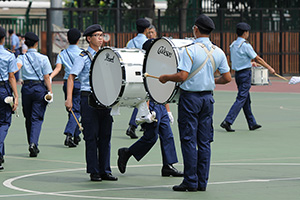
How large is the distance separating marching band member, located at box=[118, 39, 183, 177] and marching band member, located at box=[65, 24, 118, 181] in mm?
293

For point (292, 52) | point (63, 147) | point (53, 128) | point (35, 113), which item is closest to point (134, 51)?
point (35, 113)

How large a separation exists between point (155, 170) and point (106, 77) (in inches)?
63.5

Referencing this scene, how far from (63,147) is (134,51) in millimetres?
3925

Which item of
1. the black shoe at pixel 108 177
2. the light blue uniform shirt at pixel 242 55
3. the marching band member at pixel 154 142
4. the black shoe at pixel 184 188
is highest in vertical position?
the light blue uniform shirt at pixel 242 55

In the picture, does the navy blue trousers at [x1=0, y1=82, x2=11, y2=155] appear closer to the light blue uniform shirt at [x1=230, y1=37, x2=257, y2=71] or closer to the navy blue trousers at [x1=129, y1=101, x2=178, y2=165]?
the navy blue trousers at [x1=129, y1=101, x2=178, y2=165]

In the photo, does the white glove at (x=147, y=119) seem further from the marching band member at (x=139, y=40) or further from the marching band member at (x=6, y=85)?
the marching band member at (x=139, y=40)

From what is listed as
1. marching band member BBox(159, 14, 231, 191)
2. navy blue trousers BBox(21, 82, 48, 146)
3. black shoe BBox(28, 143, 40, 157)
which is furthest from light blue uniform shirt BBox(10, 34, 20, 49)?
marching band member BBox(159, 14, 231, 191)

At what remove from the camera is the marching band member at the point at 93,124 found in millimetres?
9844

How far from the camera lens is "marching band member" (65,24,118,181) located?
9.84 m

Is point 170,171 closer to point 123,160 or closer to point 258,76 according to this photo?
point 123,160

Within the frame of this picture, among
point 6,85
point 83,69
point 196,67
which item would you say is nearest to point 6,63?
point 6,85

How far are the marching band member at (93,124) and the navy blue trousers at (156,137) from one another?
41 centimetres

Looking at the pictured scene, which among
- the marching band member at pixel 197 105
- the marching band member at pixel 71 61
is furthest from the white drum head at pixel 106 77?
the marching band member at pixel 71 61

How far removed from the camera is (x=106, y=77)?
31.8 feet
